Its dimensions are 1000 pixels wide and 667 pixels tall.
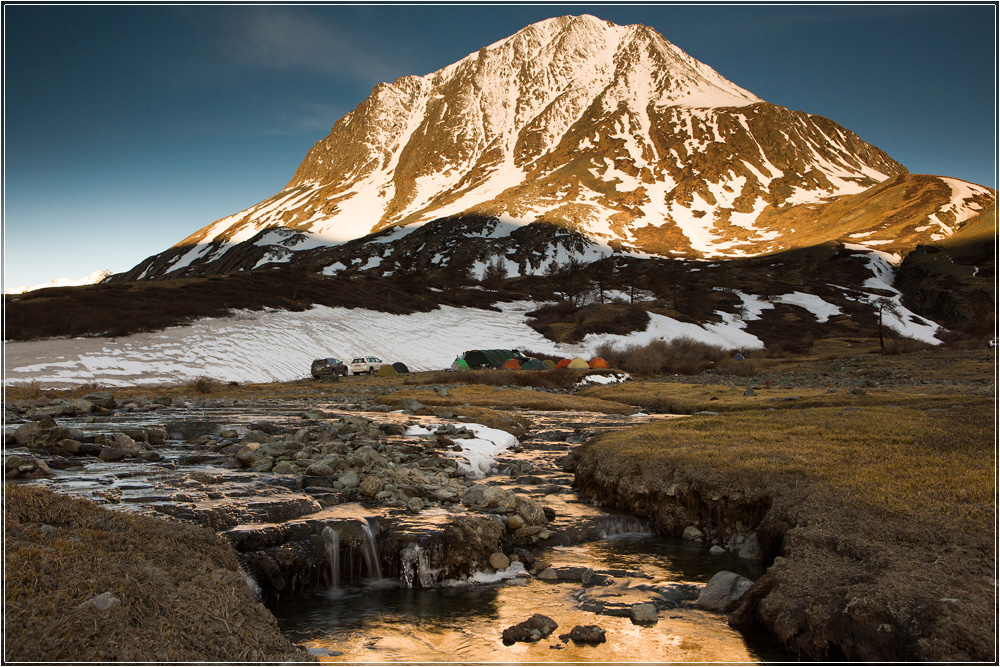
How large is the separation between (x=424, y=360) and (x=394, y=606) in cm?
6817

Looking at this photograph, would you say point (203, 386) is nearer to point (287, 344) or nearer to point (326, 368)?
point (326, 368)

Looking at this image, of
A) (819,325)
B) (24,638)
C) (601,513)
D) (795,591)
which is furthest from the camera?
(819,325)

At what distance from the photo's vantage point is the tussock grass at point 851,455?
1054cm

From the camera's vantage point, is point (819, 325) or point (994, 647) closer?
point (994, 647)

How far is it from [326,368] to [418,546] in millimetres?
52561

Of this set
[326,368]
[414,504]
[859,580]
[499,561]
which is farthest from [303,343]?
[859,580]

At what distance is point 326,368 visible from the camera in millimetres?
61375

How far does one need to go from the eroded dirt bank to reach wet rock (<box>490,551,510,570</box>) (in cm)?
412

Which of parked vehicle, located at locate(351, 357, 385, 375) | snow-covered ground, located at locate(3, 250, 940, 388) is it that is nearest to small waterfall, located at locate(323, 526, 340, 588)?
snow-covered ground, located at locate(3, 250, 940, 388)

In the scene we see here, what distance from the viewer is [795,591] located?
840cm

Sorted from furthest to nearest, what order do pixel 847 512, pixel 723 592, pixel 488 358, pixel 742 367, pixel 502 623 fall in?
pixel 488 358
pixel 742 367
pixel 847 512
pixel 723 592
pixel 502 623

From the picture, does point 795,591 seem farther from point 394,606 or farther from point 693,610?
point 394,606

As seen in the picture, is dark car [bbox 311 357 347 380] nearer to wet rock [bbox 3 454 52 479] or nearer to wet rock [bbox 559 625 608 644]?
wet rock [bbox 3 454 52 479]

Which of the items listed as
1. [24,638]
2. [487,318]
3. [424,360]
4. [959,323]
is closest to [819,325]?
[959,323]
